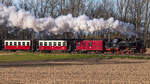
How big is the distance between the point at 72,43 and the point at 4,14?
15547 millimetres

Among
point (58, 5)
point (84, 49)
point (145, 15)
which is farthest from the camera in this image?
point (58, 5)

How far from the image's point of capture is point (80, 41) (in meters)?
53.8

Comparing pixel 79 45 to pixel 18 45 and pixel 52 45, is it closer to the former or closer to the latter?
pixel 52 45

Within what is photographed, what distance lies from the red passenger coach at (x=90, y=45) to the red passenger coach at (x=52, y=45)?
3.23 meters

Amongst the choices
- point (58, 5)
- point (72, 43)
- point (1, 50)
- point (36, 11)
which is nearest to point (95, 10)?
point (58, 5)

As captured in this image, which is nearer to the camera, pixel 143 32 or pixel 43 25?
pixel 43 25

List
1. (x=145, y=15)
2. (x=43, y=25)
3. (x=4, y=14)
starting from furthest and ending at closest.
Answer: (x=145, y=15) → (x=43, y=25) → (x=4, y=14)

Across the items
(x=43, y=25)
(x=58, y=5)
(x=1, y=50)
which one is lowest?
(x=1, y=50)

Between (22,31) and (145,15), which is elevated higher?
(145,15)

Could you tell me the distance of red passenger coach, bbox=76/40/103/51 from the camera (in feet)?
173

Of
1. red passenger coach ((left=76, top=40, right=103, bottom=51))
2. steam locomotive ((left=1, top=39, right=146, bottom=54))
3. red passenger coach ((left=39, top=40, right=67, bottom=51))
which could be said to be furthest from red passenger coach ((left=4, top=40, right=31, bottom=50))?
red passenger coach ((left=76, top=40, right=103, bottom=51))

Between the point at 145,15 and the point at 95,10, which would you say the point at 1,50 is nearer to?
the point at 95,10

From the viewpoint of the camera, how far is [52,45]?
55312mm

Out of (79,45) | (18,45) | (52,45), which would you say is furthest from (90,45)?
(18,45)
